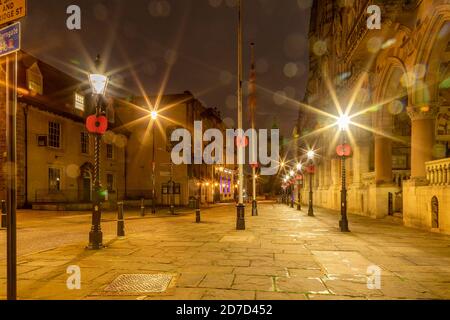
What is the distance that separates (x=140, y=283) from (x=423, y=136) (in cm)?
1376

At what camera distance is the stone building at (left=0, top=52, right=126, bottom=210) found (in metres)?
26.9

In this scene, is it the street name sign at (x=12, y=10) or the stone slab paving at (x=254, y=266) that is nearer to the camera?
the street name sign at (x=12, y=10)

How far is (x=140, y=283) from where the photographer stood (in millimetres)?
6324

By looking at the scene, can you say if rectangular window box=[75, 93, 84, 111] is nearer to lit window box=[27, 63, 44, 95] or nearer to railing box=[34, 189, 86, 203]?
lit window box=[27, 63, 44, 95]

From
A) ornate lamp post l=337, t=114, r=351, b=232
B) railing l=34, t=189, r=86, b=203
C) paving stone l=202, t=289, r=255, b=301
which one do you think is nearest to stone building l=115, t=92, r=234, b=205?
railing l=34, t=189, r=86, b=203

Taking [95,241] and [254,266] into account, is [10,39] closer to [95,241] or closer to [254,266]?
[254,266]

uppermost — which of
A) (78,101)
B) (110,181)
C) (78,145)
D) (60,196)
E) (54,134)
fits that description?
(78,101)

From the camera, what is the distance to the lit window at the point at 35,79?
28062 millimetres

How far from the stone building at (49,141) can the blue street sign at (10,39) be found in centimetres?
1969

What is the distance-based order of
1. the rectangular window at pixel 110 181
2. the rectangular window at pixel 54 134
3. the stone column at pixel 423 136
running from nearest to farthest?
the stone column at pixel 423 136, the rectangular window at pixel 54 134, the rectangular window at pixel 110 181

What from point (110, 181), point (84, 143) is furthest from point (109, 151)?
point (84, 143)

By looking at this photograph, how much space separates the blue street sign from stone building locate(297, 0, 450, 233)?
13432mm

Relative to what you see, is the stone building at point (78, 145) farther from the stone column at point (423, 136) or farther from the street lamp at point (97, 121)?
the stone column at point (423, 136)

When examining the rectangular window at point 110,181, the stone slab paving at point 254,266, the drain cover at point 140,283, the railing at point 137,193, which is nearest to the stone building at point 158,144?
the railing at point 137,193
